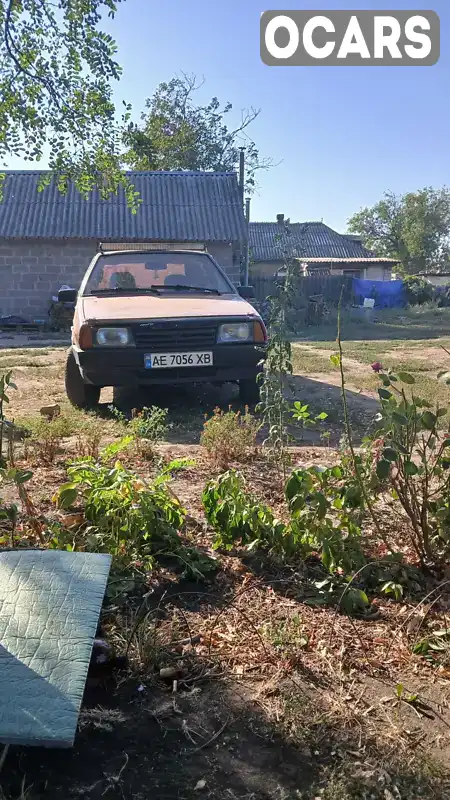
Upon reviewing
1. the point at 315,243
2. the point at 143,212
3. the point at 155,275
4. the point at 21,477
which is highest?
the point at 315,243

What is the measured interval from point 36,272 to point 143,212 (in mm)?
4069

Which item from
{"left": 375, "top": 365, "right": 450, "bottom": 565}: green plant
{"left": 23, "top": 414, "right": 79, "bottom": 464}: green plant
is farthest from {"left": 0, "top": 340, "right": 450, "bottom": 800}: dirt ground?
{"left": 23, "top": 414, "right": 79, "bottom": 464}: green plant

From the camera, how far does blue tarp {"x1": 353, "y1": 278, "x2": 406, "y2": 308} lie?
101 feet

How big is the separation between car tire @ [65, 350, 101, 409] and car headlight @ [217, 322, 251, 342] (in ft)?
4.36

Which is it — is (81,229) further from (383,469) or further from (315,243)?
(315,243)

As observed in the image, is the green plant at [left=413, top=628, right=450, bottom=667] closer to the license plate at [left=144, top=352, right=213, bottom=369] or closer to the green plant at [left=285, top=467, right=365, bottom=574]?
the green plant at [left=285, top=467, right=365, bottom=574]

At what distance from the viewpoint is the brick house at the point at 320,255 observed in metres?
38.2

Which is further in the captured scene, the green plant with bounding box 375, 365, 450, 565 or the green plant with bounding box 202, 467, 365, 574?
the green plant with bounding box 202, 467, 365, 574

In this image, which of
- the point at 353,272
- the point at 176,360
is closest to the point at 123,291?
the point at 176,360

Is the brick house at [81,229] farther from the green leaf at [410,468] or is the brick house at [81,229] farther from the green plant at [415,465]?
the green leaf at [410,468]

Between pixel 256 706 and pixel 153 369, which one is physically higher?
pixel 153 369

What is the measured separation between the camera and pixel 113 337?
5625 millimetres

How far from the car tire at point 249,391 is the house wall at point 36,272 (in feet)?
47.3

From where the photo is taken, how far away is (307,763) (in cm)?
168
